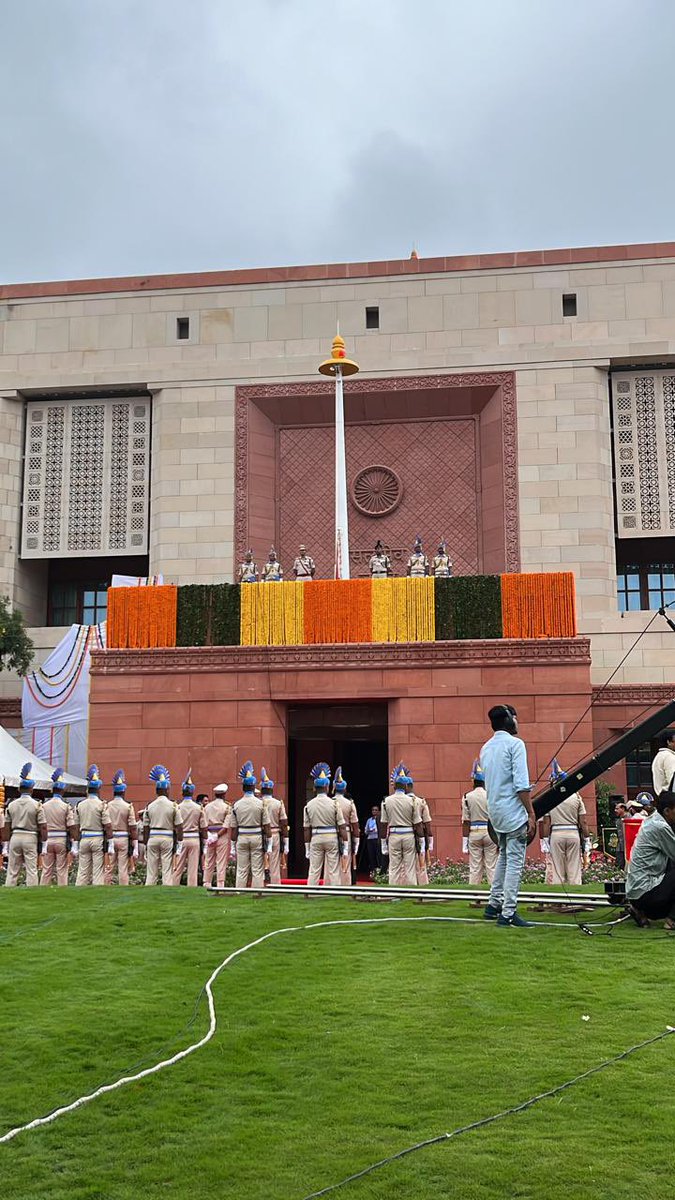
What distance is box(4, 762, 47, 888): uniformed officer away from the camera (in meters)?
16.3

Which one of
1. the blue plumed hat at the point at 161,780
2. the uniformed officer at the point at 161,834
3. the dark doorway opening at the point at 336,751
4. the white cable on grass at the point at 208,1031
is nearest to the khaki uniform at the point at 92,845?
the uniformed officer at the point at 161,834

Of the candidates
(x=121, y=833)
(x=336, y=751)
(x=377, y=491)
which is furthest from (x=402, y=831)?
(x=377, y=491)

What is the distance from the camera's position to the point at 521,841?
9.07 meters

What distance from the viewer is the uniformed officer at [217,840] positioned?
17.7 m

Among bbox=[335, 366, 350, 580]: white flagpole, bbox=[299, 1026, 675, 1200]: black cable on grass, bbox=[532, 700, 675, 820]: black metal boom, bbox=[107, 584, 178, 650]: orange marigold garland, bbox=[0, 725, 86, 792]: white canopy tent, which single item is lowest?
bbox=[299, 1026, 675, 1200]: black cable on grass

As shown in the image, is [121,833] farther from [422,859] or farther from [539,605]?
[539,605]

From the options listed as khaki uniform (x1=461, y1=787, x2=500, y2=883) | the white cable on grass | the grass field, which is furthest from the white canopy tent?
the white cable on grass

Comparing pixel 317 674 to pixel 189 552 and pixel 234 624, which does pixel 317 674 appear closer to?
pixel 234 624

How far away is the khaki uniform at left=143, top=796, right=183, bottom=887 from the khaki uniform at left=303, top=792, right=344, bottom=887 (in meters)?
2.00

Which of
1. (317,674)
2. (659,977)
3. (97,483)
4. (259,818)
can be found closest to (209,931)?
(659,977)

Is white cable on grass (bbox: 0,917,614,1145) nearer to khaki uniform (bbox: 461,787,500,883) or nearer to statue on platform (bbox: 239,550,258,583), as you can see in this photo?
khaki uniform (bbox: 461,787,500,883)

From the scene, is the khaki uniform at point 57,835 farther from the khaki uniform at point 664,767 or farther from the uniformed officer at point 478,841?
the khaki uniform at point 664,767

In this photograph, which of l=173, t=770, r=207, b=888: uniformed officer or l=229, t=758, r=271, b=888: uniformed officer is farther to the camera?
l=173, t=770, r=207, b=888: uniformed officer

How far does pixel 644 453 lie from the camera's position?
2880 centimetres
